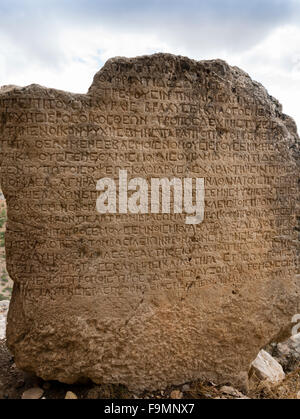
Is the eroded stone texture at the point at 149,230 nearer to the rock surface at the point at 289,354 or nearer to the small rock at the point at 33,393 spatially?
the small rock at the point at 33,393

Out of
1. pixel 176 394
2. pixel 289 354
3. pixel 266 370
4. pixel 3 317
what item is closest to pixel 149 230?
pixel 176 394

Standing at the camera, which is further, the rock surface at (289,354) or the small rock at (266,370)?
the rock surface at (289,354)

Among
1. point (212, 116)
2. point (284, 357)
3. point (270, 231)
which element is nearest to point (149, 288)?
point (270, 231)

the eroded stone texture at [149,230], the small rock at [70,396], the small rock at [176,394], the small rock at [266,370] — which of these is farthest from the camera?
the small rock at [266,370]

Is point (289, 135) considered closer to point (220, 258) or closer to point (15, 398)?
point (220, 258)

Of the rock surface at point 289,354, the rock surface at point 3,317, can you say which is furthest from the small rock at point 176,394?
the rock surface at point 3,317

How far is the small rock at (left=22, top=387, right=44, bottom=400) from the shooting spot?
9.26 ft

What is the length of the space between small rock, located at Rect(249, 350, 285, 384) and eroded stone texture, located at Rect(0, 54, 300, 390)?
1.42ft

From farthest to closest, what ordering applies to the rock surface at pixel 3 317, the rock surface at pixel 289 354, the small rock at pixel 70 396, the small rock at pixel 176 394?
the rock surface at pixel 289 354 < the rock surface at pixel 3 317 < the small rock at pixel 176 394 < the small rock at pixel 70 396

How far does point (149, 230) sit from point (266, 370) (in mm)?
1973

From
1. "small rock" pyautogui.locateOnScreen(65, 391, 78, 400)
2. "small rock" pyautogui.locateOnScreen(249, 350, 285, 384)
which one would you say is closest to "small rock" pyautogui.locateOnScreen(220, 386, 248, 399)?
"small rock" pyautogui.locateOnScreen(249, 350, 285, 384)

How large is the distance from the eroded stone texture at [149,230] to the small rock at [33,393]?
180mm

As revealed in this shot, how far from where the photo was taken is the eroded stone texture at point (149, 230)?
268 centimetres

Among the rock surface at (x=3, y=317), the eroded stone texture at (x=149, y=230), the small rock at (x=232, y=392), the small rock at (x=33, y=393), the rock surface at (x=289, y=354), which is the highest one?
the eroded stone texture at (x=149, y=230)
